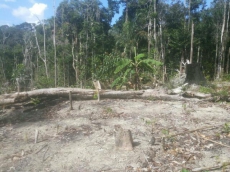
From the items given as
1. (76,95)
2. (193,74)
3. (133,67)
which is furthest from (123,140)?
(133,67)

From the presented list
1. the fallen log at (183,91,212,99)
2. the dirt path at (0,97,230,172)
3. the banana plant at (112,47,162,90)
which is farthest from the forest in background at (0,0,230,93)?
the dirt path at (0,97,230,172)

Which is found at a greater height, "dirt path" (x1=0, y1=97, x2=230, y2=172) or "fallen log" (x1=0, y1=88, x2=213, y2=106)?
"fallen log" (x1=0, y1=88, x2=213, y2=106)

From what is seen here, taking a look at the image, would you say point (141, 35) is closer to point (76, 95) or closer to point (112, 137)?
point (76, 95)

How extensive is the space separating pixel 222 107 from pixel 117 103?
3294mm

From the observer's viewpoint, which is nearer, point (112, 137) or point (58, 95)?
point (112, 137)

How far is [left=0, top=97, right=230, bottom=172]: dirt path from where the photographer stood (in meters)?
3.75

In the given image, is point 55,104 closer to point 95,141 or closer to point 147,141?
point 95,141

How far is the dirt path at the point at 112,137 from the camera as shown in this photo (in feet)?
12.3

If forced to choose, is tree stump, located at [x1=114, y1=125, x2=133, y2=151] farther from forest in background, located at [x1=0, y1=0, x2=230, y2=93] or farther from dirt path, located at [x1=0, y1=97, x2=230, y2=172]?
forest in background, located at [x1=0, y1=0, x2=230, y2=93]

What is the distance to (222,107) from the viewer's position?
6781mm

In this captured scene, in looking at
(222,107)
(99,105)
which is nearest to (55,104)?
(99,105)

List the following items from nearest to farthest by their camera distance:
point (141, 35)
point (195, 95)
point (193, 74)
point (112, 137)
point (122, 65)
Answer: point (112, 137)
point (195, 95)
point (193, 74)
point (122, 65)
point (141, 35)

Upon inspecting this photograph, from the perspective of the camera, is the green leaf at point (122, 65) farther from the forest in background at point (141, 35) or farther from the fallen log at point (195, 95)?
the forest in background at point (141, 35)

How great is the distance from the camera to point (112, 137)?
478 centimetres
